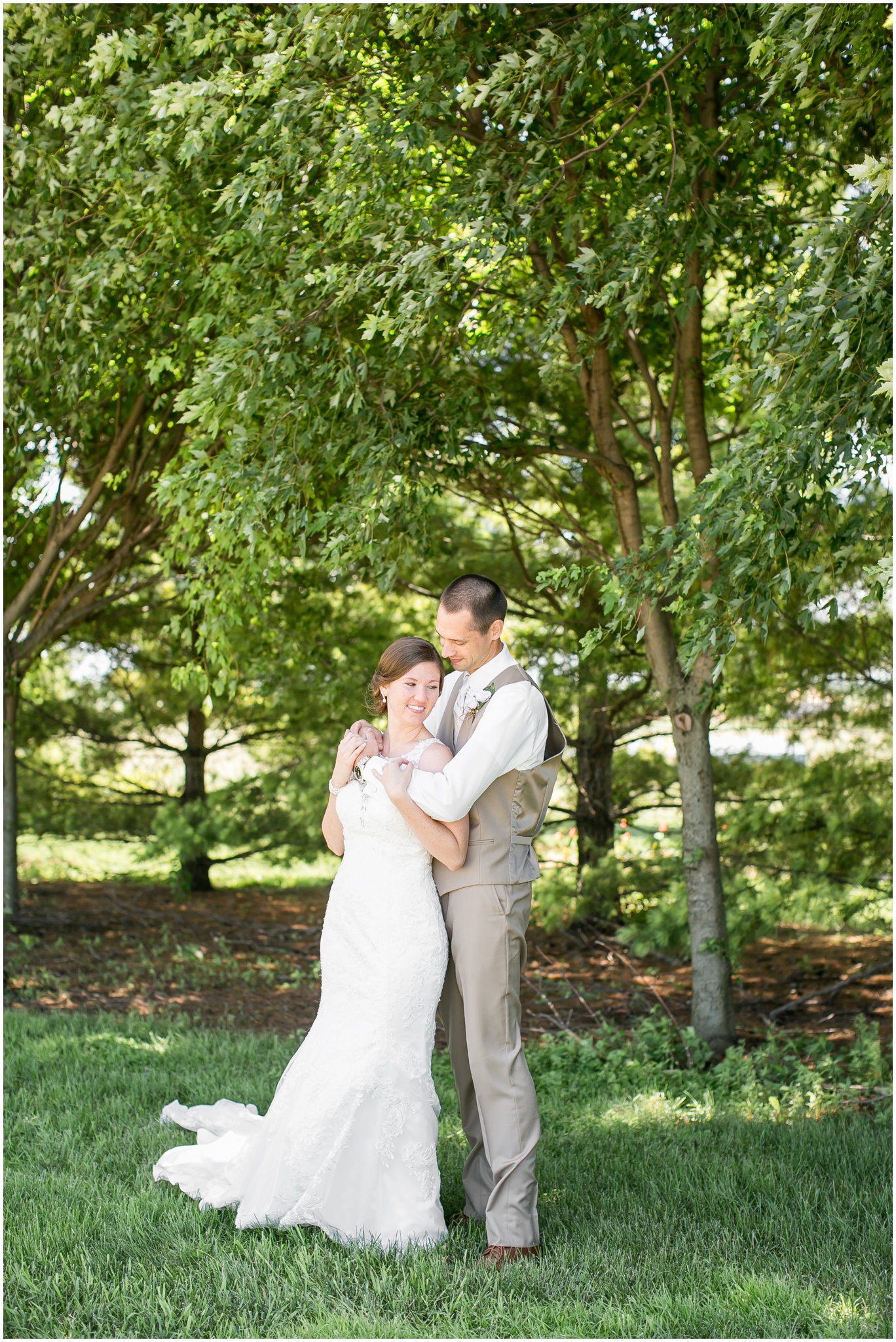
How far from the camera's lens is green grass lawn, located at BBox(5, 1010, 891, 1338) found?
120 inches

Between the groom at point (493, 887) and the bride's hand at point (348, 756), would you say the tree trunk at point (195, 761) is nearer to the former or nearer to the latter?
the bride's hand at point (348, 756)

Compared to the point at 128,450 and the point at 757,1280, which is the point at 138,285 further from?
the point at 757,1280

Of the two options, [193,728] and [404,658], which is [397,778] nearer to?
[404,658]

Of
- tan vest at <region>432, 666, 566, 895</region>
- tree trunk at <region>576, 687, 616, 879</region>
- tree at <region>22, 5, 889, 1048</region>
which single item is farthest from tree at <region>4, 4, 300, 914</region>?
tree trunk at <region>576, 687, 616, 879</region>

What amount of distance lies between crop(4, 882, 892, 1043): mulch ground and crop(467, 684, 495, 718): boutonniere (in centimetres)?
325

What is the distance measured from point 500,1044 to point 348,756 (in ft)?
3.47

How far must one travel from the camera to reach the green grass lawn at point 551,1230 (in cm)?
304

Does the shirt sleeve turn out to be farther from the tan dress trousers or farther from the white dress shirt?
the tan dress trousers

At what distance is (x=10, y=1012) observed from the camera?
6789 millimetres

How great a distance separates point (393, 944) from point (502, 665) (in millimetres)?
993

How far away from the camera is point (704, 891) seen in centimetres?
601

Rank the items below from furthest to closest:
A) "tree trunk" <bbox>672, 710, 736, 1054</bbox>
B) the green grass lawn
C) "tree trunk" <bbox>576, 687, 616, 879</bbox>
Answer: "tree trunk" <bbox>576, 687, 616, 879</bbox> < "tree trunk" <bbox>672, 710, 736, 1054</bbox> < the green grass lawn

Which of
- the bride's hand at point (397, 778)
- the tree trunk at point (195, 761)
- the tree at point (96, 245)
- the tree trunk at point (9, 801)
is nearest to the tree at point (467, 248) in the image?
the tree at point (96, 245)

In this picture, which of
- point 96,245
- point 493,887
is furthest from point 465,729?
point 96,245
